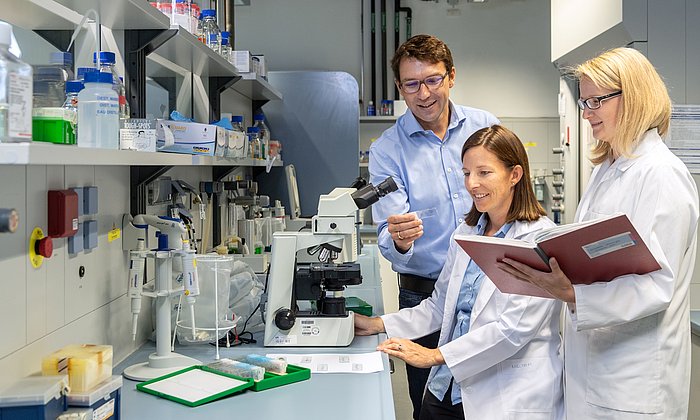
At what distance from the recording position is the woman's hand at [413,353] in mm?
2025

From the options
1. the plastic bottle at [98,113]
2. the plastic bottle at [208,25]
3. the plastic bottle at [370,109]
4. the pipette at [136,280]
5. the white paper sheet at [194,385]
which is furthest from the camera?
the plastic bottle at [370,109]

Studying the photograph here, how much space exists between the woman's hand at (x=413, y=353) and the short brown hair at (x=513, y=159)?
1.51ft

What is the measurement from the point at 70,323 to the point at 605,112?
149 cm

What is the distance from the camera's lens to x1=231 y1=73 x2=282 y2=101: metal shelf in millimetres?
3315

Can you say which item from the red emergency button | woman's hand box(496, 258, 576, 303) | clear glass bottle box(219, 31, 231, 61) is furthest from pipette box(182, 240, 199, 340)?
clear glass bottle box(219, 31, 231, 61)

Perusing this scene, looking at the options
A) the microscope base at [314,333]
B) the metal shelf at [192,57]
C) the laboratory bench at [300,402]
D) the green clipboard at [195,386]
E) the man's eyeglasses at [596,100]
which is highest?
the metal shelf at [192,57]

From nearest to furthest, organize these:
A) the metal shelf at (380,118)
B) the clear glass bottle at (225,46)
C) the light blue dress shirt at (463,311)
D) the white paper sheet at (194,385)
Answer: the white paper sheet at (194,385) < the light blue dress shirt at (463,311) < the clear glass bottle at (225,46) < the metal shelf at (380,118)

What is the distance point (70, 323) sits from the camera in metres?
1.72

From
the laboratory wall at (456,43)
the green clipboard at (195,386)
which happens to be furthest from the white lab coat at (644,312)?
the laboratory wall at (456,43)

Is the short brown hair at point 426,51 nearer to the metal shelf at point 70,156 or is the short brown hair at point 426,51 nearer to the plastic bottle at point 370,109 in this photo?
the metal shelf at point 70,156

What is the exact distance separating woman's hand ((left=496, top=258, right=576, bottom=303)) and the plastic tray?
59 centimetres

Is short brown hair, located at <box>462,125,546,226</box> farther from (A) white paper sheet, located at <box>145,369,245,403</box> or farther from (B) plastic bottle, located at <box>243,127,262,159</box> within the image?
(B) plastic bottle, located at <box>243,127,262,159</box>

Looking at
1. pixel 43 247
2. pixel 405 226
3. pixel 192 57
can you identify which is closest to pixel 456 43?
pixel 192 57

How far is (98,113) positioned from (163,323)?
0.79 m
